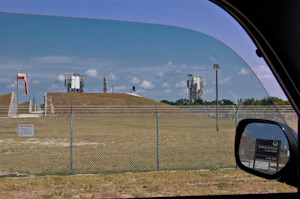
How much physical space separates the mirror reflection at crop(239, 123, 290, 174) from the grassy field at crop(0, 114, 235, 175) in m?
7.47

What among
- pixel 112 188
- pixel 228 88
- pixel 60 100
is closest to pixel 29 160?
pixel 112 188

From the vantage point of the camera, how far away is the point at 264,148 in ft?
4.59

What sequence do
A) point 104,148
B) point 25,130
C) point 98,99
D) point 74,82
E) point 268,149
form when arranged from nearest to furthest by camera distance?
point 268,149
point 74,82
point 25,130
point 104,148
point 98,99

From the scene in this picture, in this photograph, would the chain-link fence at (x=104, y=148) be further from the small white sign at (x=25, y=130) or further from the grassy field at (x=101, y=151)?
the small white sign at (x=25, y=130)

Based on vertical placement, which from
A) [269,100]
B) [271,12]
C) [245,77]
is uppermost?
[271,12]

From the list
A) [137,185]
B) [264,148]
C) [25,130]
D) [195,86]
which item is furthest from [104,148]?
[264,148]

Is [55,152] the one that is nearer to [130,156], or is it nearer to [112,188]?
[130,156]

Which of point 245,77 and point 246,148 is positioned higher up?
point 245,77

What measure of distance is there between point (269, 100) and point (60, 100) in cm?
2048

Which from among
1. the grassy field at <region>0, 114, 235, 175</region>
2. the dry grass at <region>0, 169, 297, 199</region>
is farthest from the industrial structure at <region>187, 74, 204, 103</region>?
the grassy field at <region>0, 114, 235, 175</region>

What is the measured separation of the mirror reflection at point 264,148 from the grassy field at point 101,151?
747 centimetres

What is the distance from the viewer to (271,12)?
52.1 inches

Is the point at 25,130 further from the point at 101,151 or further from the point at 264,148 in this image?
the point at 264,148

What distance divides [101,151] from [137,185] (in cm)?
540
